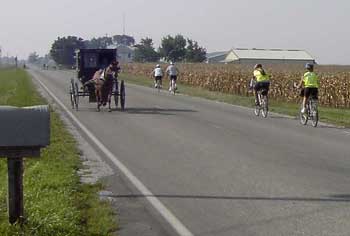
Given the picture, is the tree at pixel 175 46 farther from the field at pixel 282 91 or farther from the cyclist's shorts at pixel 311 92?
the cyclist's shorts at pixel 311 92

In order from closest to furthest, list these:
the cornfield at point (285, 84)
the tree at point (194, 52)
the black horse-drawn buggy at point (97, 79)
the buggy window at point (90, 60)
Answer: the black horse-drawn buggy at point (97, 79), the buggy window at point (90, 60), the cornfield at point (285, 84), the tree at point (194, 52)

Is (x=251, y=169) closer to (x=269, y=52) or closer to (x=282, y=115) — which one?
(x=282, y=115)

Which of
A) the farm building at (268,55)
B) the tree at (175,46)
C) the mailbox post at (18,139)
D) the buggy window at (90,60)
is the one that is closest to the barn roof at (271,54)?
the farm building at (268,55)

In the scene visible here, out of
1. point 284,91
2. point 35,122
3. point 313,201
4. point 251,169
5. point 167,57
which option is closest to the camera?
point 35,122

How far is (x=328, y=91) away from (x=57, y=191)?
23.5 m

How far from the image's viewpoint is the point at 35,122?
7062 millimetres

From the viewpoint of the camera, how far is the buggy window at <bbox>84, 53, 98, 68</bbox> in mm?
27150

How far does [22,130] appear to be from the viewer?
7.03 metres

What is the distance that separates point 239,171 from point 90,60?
56.0 feet

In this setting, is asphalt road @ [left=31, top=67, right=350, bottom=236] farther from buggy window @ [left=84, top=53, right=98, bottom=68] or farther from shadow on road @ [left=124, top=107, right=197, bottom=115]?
buggy window @ [left=84, top=53, right=98, bottom=68]

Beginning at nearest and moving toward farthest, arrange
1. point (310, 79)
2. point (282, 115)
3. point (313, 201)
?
point (313, 201) < point (310, 79) < point (282, 115)

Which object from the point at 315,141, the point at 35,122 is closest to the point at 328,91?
the point at 315,141

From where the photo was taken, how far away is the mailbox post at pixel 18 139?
275 inches

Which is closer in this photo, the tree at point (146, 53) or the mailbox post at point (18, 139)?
the mailbox post at point (18, 139)
